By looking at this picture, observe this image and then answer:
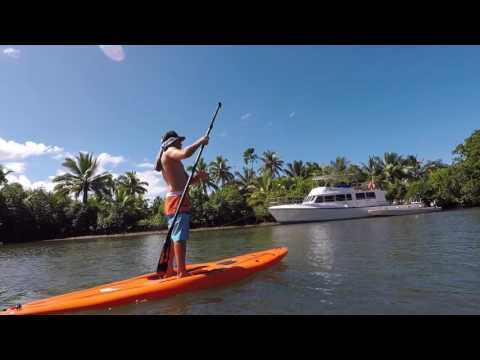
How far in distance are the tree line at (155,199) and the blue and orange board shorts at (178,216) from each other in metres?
18.7

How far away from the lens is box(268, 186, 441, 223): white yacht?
1085 inches

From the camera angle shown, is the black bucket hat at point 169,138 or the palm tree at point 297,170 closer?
the black bucket hat at point 169,138

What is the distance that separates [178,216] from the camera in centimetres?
466

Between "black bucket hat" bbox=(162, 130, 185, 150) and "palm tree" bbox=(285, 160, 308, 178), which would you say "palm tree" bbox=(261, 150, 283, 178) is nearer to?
"palm tree" bbox=(285, 160, 308, 178)

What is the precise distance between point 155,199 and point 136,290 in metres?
31.6

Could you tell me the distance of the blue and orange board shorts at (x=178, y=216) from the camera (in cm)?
461

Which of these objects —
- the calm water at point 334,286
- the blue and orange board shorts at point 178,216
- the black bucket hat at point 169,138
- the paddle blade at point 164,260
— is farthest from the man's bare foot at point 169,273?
the black bucket hat at point 169,138

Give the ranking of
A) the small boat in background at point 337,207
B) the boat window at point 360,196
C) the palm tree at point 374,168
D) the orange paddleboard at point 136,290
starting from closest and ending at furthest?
the orange paddleboard at point 136,290 → the small boat in background at point 337,207 → the boat window at point 360,196 → the palm tree at point 374,168

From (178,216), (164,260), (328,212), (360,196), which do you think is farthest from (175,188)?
(360,196)

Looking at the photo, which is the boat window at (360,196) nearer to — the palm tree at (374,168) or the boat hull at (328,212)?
the boat hull at (328,212)

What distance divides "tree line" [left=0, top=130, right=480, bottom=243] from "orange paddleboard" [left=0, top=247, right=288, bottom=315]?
18360mm

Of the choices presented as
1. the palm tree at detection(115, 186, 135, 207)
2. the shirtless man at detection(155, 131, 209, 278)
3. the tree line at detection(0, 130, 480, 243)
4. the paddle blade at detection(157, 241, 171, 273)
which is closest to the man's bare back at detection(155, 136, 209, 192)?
the shirtless man at detection(155, 131, 209, 278)

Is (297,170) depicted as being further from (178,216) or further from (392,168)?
(178,216)
